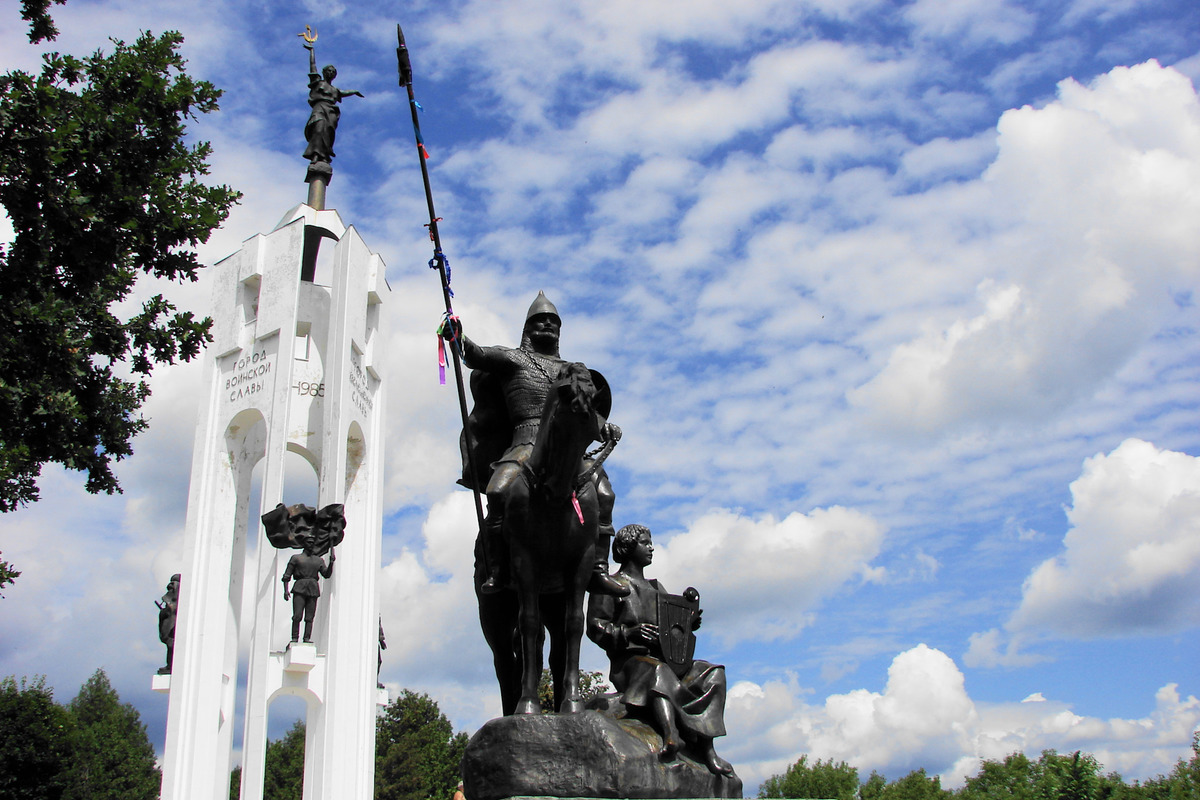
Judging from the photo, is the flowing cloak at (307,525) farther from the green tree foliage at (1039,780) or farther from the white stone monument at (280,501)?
the green tree foliage at (1039,780)

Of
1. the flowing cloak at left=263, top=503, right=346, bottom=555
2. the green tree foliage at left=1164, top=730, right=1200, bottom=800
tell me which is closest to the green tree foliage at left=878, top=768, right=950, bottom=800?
the green tree foliage at left=1164, top=730, right=1200, bottom=800

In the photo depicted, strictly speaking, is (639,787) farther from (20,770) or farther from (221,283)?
(20,770)

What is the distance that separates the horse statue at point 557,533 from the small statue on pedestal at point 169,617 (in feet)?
63.9

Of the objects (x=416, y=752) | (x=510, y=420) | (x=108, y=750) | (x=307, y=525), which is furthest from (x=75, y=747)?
(x=510, y=420)

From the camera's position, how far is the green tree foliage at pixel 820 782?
61.8 m

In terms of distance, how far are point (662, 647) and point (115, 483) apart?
28.5 ft

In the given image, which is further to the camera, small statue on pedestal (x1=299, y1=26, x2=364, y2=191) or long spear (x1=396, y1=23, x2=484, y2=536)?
small statue on pedestal (x1=299, y1=26, x2=364, y2=191)

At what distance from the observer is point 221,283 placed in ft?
85.4

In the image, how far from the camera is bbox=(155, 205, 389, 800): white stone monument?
898 inches

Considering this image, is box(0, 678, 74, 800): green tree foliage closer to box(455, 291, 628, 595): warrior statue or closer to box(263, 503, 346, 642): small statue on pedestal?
box(263, 503, 346, 642): small statue on pedestal

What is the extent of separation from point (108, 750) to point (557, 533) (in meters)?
60.5

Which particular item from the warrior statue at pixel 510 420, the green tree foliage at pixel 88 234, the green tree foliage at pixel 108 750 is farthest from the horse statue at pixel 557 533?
the green tree foliage at pixel 108 750

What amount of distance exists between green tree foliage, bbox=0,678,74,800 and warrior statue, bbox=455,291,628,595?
1185 inches

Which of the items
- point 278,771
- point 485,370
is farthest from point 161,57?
point 278,771
